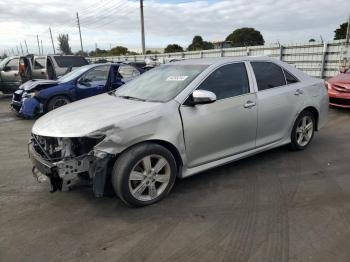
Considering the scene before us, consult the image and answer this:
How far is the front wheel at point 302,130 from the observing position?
523 centimetres

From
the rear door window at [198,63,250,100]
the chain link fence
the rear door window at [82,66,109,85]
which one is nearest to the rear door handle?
the rear door window at [198,63,250,100]

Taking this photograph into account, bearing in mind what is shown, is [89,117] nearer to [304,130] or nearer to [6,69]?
[304,130]

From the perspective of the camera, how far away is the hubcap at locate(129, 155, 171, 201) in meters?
3.54

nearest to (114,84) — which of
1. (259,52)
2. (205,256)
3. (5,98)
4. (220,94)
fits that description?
(220,94)

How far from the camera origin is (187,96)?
3877mm

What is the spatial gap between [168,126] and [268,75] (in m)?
2.03

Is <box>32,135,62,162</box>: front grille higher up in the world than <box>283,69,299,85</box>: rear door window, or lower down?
lower down

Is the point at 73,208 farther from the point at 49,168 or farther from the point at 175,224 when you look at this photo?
the point at 175,224

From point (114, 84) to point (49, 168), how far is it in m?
5.97

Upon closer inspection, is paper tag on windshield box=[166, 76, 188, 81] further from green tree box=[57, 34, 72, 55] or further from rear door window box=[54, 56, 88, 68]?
green tree box=[57, 34, 72, 55]

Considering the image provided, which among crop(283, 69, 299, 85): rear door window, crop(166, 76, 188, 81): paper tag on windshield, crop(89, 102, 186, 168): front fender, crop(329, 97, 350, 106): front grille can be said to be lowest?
crop(329, 97, 350, 106): front grille

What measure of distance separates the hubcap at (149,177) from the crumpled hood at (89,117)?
1.70 ft

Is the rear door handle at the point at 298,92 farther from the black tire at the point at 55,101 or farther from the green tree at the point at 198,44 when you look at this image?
the green tree at the point at 198,44

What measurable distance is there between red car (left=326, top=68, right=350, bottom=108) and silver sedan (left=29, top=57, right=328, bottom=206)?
13.7 ft
